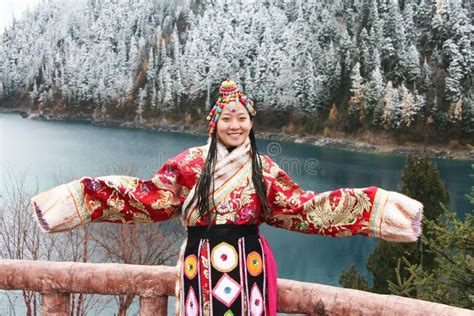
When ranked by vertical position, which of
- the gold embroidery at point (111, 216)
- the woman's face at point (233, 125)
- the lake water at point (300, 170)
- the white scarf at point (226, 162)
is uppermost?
the woman's face at point (233, 125)

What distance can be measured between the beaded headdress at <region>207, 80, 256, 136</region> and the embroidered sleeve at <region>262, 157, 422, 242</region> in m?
0.23

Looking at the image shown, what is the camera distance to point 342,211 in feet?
5.99

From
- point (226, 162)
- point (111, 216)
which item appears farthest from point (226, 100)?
point (111, 216)

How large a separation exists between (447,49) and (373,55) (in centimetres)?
837

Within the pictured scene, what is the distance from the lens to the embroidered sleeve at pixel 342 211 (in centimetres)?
172

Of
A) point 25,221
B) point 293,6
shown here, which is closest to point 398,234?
point 25,221

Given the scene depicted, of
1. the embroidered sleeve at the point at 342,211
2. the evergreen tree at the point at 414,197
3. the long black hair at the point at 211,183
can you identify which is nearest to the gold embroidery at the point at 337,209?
the embroidered sleeve at the point at 342,211

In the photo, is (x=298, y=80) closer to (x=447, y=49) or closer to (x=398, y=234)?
(x=447, y=49)

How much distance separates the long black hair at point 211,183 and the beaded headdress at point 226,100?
5 centimetres

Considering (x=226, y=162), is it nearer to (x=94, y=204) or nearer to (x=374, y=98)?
(x=94, y=204)

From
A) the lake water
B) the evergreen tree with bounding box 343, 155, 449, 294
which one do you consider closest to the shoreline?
the lake water

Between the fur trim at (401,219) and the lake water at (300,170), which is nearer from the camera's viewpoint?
the fur trim at (401,219)

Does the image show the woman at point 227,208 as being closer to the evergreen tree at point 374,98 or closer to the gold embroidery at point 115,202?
the gold embroidery at point 115,202

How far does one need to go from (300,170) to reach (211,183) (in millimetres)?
31794
